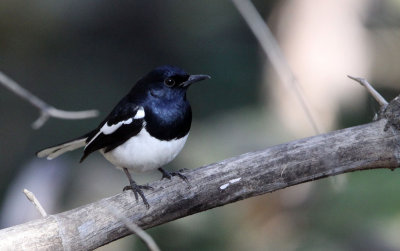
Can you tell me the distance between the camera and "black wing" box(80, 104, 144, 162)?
3432 mm

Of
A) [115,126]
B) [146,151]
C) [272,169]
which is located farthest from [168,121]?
[272,169]

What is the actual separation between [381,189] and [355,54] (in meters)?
1.30

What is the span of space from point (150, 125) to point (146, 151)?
0.47ft

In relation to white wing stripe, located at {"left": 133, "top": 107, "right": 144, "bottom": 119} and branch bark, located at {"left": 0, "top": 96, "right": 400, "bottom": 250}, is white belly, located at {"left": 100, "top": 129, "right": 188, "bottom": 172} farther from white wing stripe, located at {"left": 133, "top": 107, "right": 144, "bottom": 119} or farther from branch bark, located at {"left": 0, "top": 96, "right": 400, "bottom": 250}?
branch bark, located at {"left": 0, "top": 96, "right": 400, "bottom": 250}

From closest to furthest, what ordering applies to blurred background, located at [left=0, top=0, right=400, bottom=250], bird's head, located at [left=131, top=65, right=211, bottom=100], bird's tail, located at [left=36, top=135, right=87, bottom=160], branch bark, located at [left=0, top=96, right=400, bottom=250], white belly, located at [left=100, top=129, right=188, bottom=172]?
1. branch bark, located at [left=0, top=96, right=400, bottom=250]
2. white belly, located at [left=100, top=129, right=188, bottom=172]
3. bird's head, located at [left=131, top=65, right=211, bottom=100]
4. bird's tail, located at [left=36, top=135, right=87, bottom=160]
5. blurred background, located at [left=0, top=0, right=400, bottom=250]

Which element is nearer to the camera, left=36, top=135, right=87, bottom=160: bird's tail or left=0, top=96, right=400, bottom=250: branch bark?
left=0, top=96, right=400, bottom=250: branch bark

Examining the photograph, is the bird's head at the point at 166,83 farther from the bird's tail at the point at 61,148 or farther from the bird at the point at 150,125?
the bird's tail at the point at 61,148

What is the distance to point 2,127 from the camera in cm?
725

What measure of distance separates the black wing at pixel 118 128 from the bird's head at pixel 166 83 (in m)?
0.12

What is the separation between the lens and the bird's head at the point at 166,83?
353cm

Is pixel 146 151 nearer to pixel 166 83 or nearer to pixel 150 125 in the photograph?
pixel 150 125

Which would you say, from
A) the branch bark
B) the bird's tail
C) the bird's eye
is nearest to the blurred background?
the branch bark

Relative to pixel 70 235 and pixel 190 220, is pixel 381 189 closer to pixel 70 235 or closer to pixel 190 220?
pixel 190 220

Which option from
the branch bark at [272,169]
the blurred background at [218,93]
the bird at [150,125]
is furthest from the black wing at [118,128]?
the blurred background at [218,93]
